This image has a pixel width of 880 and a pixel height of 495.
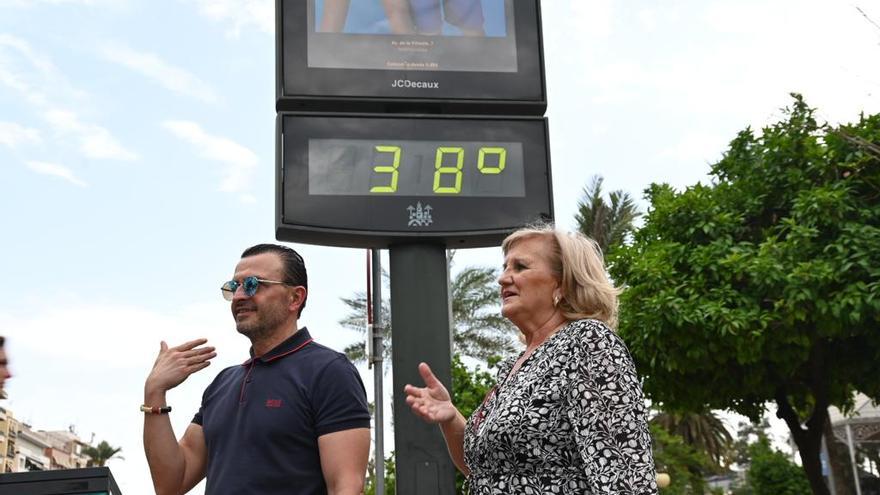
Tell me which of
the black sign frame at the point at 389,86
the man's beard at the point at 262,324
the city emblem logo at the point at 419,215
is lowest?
the man's beard at the point at 262,324

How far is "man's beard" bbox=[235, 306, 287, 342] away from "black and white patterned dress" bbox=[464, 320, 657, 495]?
950mm

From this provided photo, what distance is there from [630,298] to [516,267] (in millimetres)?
11169

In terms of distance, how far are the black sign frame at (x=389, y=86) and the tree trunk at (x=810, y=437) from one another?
36.1ft

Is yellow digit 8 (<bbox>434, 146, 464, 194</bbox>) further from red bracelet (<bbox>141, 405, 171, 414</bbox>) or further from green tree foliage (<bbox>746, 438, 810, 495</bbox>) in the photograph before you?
green tree foliage (<bbox>746, 438, 810, 495</bbox>)

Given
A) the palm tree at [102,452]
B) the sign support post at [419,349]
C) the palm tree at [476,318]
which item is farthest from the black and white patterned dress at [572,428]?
the palm tree at [102,452]

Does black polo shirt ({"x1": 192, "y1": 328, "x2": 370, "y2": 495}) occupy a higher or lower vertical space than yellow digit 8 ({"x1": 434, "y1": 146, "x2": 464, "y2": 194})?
lower

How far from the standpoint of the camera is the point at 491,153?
5.34 meters

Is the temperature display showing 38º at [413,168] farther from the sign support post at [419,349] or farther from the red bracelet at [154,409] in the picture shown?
the red bracelet at [154,409]

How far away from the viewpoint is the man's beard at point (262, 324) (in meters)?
3.82

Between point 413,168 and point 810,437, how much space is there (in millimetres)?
12191

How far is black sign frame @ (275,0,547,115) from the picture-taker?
5359 mm

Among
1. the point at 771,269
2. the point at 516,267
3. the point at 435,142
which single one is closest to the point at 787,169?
the point at 771,269

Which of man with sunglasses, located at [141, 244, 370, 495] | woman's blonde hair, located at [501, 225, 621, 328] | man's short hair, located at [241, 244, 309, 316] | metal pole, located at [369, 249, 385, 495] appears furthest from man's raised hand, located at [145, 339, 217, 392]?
metal pole, located at [369, 249, 385, 495]

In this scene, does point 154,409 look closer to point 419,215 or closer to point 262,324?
point 262,324
